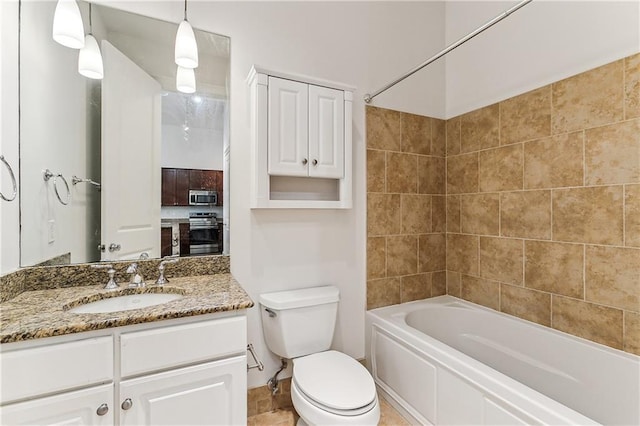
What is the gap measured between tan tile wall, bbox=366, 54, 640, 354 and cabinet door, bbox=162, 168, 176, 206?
47.8 inches

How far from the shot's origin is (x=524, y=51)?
189 centimetres

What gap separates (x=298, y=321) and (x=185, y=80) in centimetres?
145

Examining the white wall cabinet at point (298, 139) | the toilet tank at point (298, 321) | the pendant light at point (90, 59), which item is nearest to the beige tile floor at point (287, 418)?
the toilet tank at point (298, 321)

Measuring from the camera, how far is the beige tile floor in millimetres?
1702

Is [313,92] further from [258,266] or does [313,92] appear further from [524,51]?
[524,51]

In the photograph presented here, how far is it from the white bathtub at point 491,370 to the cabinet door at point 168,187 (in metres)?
1.44

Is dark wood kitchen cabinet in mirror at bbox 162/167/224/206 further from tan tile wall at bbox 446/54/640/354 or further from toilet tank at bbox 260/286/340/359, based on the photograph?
tan tile wall at bbox 446/54/640/354

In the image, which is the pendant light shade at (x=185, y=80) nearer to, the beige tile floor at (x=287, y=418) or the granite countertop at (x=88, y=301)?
the granite countertop at (x=88, y=301)

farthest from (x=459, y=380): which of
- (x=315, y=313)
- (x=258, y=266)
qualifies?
(x=258, y=266)

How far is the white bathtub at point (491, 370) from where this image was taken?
1241 millimetres

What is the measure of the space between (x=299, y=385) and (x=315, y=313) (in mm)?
382

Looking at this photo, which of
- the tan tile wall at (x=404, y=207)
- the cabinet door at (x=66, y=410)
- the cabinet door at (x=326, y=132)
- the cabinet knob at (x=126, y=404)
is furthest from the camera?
the tan tile wall at (x=404, y=207)

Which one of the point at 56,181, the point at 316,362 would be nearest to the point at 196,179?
the point at 56,181

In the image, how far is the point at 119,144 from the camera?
1.52 metres
